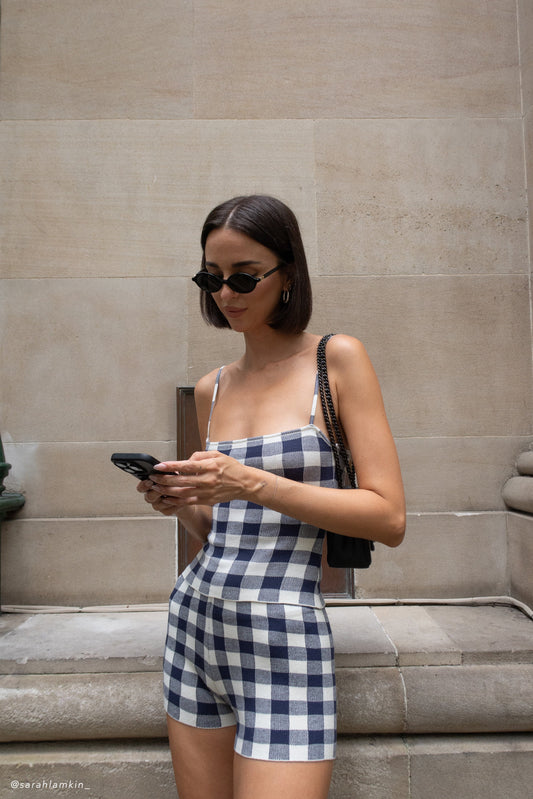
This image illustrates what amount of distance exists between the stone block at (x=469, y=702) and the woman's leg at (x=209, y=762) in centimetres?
108

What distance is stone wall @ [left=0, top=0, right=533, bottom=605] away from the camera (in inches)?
152

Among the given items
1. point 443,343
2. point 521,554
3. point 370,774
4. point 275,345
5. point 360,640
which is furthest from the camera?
point 443,343

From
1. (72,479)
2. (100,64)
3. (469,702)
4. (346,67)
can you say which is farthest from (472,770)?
(100,64)

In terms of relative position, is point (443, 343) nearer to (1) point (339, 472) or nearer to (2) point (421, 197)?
(2) point (421, 197)

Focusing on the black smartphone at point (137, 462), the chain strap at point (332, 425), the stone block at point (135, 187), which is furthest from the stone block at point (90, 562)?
the black smartphone at point (137, 462)

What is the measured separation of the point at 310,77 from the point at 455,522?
2967 millimetres

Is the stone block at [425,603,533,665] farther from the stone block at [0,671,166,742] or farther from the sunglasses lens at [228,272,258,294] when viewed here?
the sunglasses lens at [228,272,258,294]

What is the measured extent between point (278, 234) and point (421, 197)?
7.55 ft

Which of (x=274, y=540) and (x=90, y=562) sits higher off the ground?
(x=274, y=540)

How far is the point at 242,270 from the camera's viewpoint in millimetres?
1995

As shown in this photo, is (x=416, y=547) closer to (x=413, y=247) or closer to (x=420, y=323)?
(x=420, y=323)

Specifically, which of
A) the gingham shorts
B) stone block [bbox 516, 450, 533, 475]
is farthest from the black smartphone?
stone block [bbox 516, 450, 533, 475]

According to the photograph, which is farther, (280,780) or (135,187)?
(135,187)

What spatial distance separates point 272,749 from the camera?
5.65 feet
